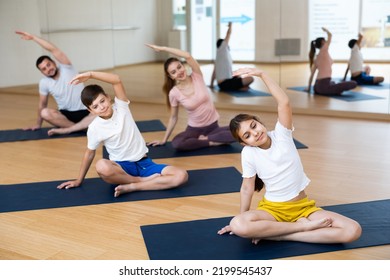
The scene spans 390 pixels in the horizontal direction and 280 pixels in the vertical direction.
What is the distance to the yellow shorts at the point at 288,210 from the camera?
7.38 ft

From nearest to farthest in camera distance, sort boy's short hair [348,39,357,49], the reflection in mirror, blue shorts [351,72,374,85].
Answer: the reflection in mirror
boy's short hair [348,39,357,49]
blue shorts [351,72,374,85]

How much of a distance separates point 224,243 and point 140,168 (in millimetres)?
1036

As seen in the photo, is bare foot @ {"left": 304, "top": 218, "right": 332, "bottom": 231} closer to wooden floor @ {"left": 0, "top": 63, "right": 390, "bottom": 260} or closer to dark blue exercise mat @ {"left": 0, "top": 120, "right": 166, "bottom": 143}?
wooden floor @ {"left": 0, "top": 63, "right": 390, "bottom": 260}

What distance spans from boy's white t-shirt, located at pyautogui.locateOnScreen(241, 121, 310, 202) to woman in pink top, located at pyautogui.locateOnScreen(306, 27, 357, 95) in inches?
121

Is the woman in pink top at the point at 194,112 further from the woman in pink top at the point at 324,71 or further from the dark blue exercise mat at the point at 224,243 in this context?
the woman in pink top at the point at 324,71

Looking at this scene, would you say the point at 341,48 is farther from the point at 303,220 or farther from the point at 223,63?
the point at 303,220

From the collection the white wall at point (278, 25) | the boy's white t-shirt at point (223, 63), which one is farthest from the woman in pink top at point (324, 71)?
the boy's white t-shirt at point (223, 63)

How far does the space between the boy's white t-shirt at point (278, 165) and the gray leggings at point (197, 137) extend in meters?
1.72

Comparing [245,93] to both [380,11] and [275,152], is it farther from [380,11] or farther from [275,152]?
[275,152]

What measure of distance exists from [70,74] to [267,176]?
118 inches

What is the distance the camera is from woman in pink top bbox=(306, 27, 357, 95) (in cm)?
505

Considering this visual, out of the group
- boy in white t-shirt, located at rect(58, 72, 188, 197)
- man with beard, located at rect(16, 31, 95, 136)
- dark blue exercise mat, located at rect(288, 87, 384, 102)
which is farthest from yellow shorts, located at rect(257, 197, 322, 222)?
dark blue exercise mat, located at rect(288, 87, 384, 102)

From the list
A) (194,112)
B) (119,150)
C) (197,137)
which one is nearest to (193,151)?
(197,137)

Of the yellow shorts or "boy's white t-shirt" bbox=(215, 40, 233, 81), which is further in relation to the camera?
"boy's white t-shirt" bbox=(215, 40, 233, 81)
